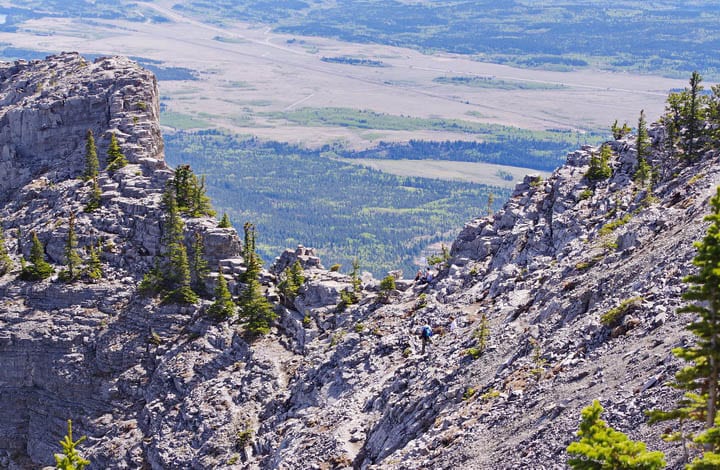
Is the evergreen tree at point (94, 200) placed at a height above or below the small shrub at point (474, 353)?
above

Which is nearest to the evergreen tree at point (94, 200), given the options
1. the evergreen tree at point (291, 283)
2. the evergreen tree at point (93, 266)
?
the evergreen tree at point (93, 266)

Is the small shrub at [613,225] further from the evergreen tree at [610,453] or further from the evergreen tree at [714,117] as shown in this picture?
the evergreen tree at [610,453]

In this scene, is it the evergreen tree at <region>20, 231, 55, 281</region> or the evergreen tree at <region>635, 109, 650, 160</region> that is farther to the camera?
the evergreen tree at <region>20, 231, 55, 281</region>

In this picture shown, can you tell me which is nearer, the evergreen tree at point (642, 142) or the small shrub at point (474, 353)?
the small shrub at point (474, 353)

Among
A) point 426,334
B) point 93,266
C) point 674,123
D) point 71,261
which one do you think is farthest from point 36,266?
point 674,123

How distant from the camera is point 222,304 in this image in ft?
292

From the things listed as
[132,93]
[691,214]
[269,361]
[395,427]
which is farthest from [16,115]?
[691,214]

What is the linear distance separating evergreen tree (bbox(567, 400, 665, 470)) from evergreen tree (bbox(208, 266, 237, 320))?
54.7 metres

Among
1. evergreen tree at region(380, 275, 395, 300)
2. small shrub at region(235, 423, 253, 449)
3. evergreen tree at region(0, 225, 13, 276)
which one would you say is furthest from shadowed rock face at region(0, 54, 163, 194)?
small shrub at region(235, 423, 253, 449)

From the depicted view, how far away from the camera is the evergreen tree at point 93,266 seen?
9312cm

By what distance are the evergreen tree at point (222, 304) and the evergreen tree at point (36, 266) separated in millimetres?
16469

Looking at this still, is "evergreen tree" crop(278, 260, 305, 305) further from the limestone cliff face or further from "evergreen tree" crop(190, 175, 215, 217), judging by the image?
"evergreen tree" crop(190, 175, 215, 217)

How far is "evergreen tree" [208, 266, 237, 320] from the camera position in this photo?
291 ft

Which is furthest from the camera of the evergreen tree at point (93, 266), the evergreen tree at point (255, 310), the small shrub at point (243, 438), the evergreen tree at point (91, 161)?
the evergreen tree at point (91, 161)
